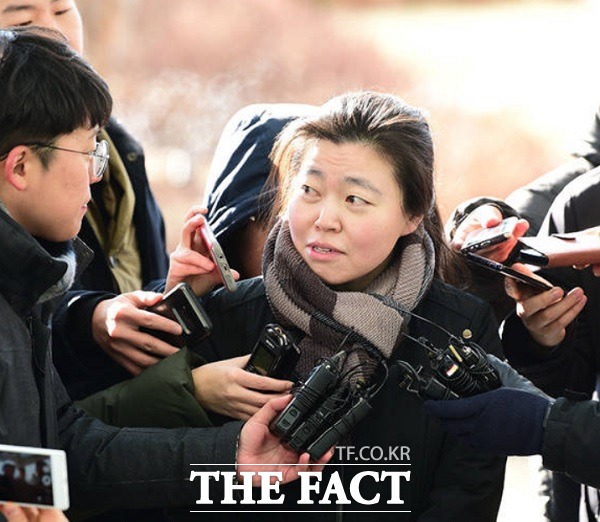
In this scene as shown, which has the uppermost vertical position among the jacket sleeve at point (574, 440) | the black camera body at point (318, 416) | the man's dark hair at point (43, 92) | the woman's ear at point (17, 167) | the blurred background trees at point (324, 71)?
the blurred background trees at point (324, 71)

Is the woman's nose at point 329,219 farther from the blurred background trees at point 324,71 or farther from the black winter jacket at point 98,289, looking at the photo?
the blurred background trees at point 324,71

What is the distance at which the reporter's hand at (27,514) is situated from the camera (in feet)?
7.20

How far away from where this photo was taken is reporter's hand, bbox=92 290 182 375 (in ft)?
9.01

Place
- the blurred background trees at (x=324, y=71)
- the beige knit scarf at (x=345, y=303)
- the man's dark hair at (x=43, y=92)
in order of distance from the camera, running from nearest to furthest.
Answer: the man's dark hair at (x=43, y=92), the beige knit scarf at (x=345, y=303), the blurred background trees at (x=324, y=71)

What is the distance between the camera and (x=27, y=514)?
87.4 inches

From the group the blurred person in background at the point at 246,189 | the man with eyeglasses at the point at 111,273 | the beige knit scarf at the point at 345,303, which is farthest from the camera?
the blurred person in background at the point at 246,189

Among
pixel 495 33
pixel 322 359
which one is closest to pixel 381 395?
pixel 322 359

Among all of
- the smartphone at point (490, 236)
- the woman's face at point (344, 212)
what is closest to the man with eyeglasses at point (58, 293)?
the woman's face at point (344, 212)

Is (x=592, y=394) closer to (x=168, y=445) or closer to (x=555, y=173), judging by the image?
(x=555, y=173)

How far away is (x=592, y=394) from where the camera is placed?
119 inches

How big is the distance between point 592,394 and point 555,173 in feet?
1.94

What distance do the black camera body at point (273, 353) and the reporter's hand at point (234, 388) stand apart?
2 centimetres

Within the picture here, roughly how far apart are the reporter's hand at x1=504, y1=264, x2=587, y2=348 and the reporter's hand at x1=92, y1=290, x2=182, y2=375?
28.4 inches

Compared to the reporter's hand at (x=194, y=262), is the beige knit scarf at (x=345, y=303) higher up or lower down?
lower down
